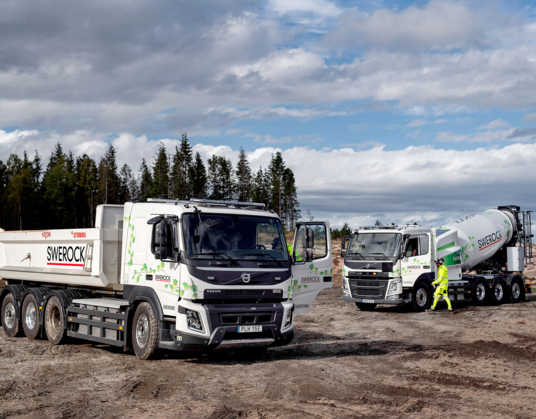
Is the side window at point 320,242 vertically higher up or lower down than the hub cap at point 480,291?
higher up

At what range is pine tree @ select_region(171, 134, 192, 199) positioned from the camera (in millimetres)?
78000

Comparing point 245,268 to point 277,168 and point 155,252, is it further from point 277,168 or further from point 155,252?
point 277,168

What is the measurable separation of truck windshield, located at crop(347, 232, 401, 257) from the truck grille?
0.93 meters

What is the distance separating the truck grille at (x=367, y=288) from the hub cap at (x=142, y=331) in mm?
10434

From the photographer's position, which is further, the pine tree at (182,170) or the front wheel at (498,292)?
the pine tree at (182,170)

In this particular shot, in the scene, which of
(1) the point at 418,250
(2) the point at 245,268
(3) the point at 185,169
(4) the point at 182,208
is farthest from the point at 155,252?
(3) the point at 185,169

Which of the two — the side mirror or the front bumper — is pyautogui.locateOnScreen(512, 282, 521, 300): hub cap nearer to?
the side mirror

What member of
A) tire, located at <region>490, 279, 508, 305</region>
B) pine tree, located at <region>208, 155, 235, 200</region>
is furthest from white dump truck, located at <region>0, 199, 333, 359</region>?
pine tree, located at <region>208, 155, 235, 200</region>

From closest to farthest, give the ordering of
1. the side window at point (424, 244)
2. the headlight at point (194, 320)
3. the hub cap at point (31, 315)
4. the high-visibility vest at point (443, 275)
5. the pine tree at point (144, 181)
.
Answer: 1. the headlight at point (194, 320)
2. the hub cap at point (31, 315)
3. the high-visibility vest at point (443, 275)
4. the side window at point (424, 244)
5. the pine tree at point (144, 181)

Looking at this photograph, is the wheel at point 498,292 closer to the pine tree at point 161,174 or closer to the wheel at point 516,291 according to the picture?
the wheel at point 516,291

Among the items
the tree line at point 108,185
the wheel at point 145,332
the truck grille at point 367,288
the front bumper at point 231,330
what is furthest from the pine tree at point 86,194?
the front bumper at point 231,330

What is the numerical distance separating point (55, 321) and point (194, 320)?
4.86m

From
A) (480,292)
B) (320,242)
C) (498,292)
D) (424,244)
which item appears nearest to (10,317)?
(320,242)

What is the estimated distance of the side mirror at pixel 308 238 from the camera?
35.0 ft
